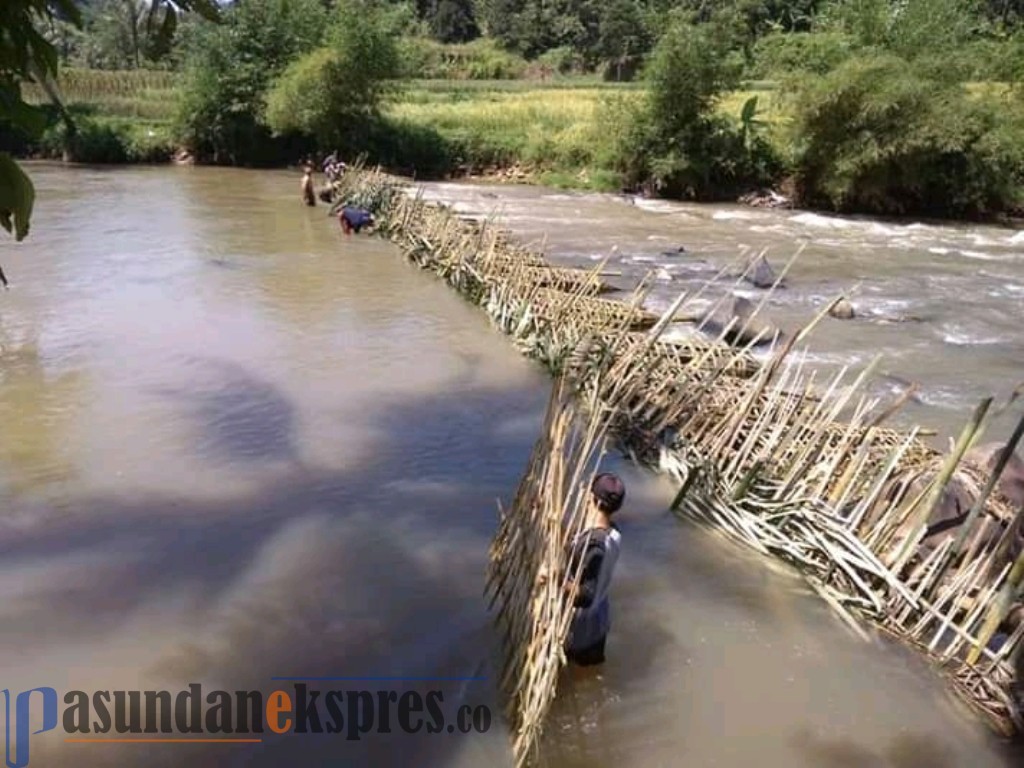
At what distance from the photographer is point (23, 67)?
1580mm

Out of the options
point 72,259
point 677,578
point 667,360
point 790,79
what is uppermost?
point 790,79

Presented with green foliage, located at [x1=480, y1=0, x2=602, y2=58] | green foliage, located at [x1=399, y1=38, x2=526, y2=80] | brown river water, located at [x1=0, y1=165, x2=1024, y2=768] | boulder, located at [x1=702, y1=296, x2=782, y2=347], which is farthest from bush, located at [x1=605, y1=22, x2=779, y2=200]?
green foliage, located at [x1=480, y1=0, x2=602, y2=58]

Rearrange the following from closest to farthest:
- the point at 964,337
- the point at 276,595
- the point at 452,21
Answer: the point at 276,595
the point at 964,337
the point at 452,21

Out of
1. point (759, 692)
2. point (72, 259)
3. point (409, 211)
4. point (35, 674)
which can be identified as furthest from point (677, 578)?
point (72, 259)

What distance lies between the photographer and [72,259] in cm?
1484

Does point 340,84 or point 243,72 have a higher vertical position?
point 340,84

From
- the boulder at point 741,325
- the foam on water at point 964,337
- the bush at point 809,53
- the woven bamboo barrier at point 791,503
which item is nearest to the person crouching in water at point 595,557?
the woven bamboo barrier at point 791,503

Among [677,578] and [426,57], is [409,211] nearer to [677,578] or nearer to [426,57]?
[677,578]

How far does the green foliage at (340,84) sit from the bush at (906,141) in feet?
41.6

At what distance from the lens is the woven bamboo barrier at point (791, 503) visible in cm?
389

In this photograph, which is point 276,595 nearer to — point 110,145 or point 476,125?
point 476,125

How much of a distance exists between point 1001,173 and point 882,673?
62.9 feet

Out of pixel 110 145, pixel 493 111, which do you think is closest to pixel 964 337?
pixel 493 111

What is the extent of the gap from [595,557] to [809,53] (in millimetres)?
22641
